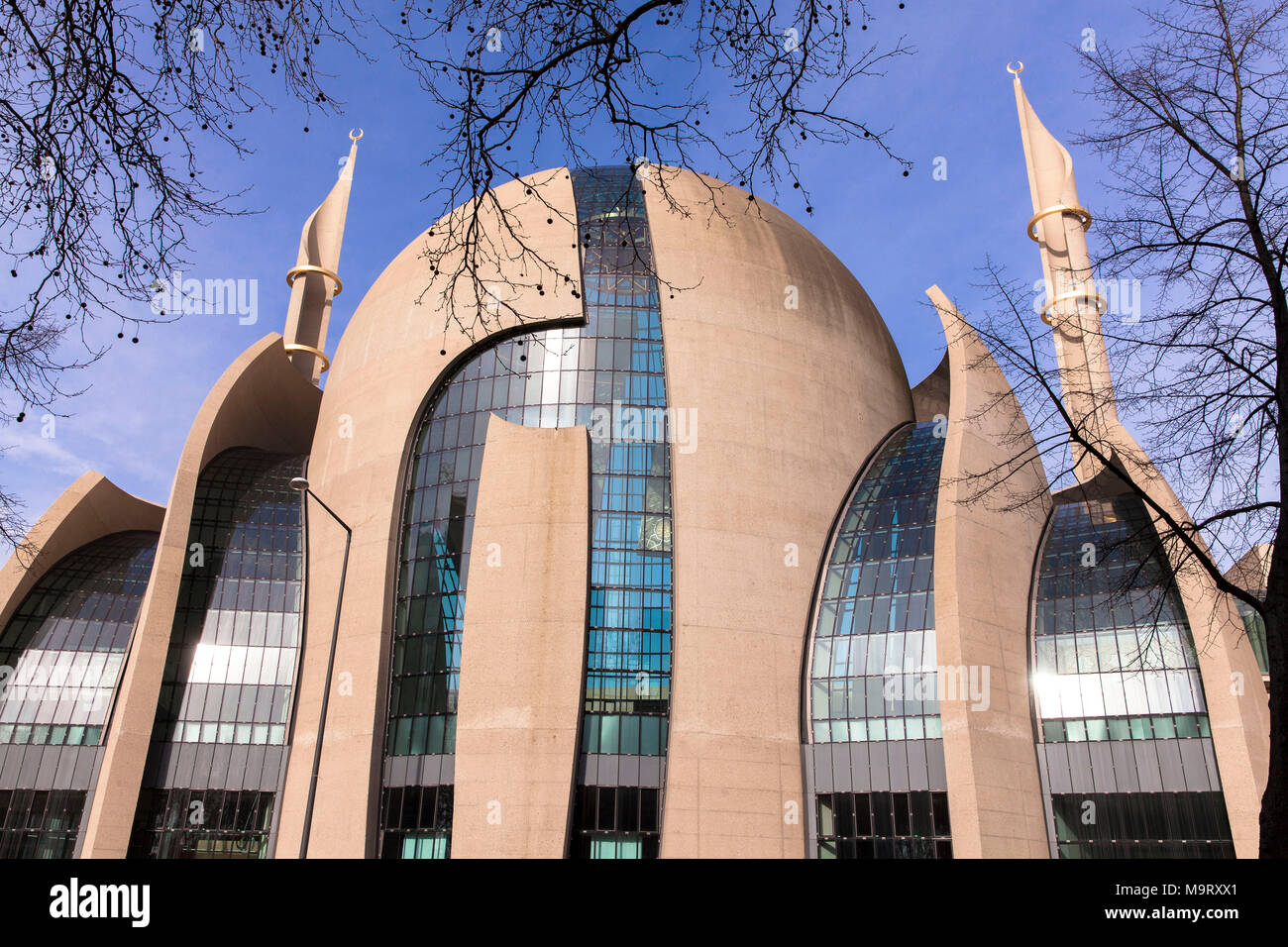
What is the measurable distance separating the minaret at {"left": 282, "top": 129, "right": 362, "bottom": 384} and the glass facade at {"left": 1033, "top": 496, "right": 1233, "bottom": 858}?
29.6 metres

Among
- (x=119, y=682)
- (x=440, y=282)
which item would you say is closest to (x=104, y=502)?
(x=119, y=682)

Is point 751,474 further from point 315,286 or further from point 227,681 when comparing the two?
point 315,286

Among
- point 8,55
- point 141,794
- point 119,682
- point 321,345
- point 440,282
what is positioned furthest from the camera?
point 321,345

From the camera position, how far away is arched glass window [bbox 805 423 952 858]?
24.0m

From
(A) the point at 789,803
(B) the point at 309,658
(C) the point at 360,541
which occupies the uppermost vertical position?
(C) the point at 360,541

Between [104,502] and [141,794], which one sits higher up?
[104,502]

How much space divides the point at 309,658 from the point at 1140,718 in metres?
22.8

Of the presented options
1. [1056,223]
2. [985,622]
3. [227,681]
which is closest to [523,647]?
[227,681]

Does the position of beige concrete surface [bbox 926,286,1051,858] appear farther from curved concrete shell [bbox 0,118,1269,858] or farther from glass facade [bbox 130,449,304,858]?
glass facade [bbox 130,449,304,858]

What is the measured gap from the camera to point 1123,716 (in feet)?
79.8

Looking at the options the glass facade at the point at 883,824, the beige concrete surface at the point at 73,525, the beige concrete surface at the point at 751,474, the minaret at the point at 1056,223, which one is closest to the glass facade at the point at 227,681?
the beige concrete surface at the point at 73,525

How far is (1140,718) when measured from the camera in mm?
24156
